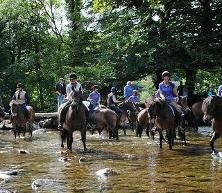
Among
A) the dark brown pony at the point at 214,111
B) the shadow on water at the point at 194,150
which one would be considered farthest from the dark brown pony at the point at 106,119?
the dark brown pony at the point at 214,111

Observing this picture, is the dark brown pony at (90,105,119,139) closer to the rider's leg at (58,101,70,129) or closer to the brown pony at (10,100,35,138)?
the brown pony at (10,100,35,138)

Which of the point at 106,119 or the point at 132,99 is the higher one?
the point at 132,99

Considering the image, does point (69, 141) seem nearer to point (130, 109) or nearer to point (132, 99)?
point (130, 109)

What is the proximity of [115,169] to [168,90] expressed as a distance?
5965 mm

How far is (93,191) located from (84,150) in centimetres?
740

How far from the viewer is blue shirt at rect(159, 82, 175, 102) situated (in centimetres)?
1659

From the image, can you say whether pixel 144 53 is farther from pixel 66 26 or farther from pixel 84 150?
pixel 84 150

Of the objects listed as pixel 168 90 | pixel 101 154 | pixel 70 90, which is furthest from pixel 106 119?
pixel 101 154

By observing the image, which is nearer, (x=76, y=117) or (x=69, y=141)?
(x=76, y=117)

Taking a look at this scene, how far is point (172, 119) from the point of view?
1642cm

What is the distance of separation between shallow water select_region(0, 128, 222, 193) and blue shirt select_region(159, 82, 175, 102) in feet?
5.51

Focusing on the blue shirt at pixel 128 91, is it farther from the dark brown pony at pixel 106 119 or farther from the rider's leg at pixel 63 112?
the rider's leg at pixel 63 112

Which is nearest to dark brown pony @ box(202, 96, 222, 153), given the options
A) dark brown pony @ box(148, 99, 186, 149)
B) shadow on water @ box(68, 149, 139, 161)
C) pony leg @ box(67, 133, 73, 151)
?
dark brown pony @ box(148, 99, 186, 149)

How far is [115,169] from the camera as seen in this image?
11.4m
